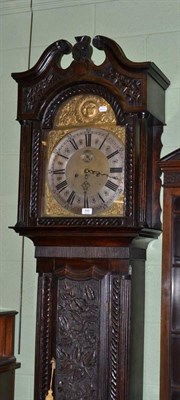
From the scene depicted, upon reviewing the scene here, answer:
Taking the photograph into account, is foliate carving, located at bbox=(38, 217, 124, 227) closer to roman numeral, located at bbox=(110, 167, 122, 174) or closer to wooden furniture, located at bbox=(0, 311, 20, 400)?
roman numeral, located at bbox=(110, 167, 122, 174)

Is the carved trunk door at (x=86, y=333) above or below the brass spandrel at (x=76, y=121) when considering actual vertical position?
below

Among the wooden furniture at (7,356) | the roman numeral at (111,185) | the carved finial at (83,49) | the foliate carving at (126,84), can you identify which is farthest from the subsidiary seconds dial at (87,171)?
the wooden furniture at (7,356)

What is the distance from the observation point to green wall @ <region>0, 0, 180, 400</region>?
128 inches

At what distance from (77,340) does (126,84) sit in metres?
1.13

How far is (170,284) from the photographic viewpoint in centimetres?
301

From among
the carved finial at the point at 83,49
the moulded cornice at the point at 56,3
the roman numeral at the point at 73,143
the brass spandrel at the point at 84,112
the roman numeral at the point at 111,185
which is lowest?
the roman numeral at the point at 111,185

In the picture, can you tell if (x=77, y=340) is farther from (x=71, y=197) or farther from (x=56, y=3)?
(x=56, y=3)

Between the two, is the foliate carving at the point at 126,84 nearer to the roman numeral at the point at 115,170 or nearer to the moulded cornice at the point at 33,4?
the roman numeral at the point at 115,170

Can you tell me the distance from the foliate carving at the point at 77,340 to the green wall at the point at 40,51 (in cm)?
33

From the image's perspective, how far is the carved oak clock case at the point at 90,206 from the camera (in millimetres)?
2975

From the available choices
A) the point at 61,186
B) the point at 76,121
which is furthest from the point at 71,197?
the point at 76,121

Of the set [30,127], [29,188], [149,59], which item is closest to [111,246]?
[29,188]

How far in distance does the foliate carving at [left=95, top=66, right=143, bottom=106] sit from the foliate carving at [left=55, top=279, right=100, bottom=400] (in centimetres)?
80

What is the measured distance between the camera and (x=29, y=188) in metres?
3.15
